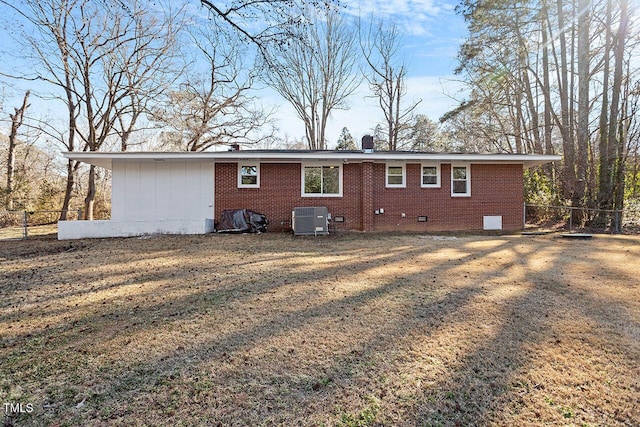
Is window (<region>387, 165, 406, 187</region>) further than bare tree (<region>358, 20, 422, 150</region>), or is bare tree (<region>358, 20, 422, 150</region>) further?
bare tree (<region>358, 20, 422, 150</region>)

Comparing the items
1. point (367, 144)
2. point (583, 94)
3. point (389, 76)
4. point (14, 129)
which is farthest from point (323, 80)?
point (14, 129)

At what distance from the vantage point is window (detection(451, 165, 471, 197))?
11.9 meters


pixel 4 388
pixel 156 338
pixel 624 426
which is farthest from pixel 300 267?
pixel 624 426

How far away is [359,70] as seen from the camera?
2389 centimetres

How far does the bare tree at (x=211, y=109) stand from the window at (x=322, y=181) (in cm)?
1024

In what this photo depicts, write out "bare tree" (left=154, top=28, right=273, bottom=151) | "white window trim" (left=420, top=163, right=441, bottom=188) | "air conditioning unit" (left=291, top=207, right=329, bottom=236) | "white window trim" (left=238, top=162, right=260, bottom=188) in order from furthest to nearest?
"bare tree" (left=154, top=28, right=273, bottom=151), "white window trim" (left=420, top=163, right=441, bottom=188), "white window trim" (left=238, top=162, right=260, bottom=188), "air conditioning unit" (left=291, top=207, right=329, bottom=236)

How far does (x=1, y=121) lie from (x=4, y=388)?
837 inches

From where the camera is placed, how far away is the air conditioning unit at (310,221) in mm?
10227

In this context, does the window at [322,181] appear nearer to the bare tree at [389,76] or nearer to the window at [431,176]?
the window at [431,176]

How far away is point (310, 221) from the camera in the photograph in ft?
33.7

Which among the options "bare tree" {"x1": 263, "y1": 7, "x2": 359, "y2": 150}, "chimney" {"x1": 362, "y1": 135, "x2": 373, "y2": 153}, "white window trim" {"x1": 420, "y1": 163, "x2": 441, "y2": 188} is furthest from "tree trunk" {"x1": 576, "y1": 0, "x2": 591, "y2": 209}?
"bare tree" {"x1": 263, "y1": 7, "x2": 359, "y2": 150}

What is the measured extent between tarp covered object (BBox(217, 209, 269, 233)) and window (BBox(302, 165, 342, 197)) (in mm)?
1862

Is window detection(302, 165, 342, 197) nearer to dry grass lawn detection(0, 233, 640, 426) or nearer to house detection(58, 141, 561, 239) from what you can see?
house detection(58, 141, 561, 239)

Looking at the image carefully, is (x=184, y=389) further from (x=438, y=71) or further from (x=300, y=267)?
(x=438, y=71)
